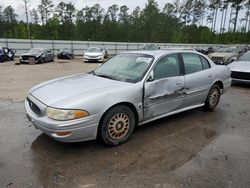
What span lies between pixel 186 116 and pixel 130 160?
2.32 meters

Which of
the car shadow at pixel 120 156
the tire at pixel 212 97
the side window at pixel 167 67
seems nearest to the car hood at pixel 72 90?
the side window at pixel 167 67

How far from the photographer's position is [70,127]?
118 inches

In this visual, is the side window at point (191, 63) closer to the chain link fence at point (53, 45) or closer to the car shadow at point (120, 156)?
the car shadow at point (120, 156)

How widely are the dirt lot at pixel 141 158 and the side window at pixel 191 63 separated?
1085 mm

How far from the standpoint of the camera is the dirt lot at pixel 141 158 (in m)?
2.69

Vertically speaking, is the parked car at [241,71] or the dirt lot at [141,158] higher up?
the parked car at [241,71]

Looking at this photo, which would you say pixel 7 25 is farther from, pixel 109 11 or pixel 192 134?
pixel 192 134

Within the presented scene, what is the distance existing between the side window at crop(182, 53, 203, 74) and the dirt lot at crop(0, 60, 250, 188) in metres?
1.08

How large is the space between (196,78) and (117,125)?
2.13 meters

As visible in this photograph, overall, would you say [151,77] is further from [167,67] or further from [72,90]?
[72,90]

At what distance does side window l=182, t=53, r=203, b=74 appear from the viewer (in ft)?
15.0

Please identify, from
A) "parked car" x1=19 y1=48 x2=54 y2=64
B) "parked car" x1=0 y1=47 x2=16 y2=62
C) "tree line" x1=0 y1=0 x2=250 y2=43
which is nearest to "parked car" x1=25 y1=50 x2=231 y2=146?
"parked car" x1=19 y1=48 x2=54 y2=64

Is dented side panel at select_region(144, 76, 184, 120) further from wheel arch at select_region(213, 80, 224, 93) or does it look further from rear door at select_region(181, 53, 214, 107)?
wheel arch at select_region(213, 80, 224, 93)

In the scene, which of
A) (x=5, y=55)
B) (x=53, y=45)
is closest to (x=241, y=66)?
(x=5, y=55)
